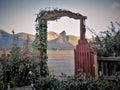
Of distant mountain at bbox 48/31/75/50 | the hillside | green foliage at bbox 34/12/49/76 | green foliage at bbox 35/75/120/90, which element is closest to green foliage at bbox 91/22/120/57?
the hillside

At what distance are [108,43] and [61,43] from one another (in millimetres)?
1491

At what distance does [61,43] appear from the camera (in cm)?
790

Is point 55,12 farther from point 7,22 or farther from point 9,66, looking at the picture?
point 9,66

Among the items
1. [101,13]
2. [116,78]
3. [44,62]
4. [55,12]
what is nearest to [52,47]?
[44,62]

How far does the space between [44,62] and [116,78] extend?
2.35 metres

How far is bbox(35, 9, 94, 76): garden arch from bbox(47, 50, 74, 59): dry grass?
15cm

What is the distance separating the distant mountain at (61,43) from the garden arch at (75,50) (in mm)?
210

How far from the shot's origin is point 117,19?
769 centimetres

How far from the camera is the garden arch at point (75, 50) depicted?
24.3ft

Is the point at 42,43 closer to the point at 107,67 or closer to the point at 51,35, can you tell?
the point at 51,35

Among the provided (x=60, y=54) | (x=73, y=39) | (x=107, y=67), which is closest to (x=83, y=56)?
(x=73, y=39)

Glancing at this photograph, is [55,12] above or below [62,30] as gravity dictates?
above

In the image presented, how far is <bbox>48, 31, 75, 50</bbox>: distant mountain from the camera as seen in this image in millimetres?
7820

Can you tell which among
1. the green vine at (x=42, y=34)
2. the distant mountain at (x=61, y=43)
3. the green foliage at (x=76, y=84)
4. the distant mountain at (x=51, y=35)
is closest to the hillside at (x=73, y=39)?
the distant mountain at (x=61, y=43)
